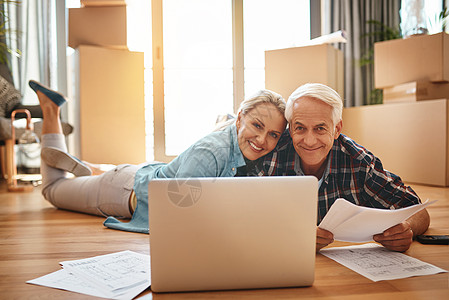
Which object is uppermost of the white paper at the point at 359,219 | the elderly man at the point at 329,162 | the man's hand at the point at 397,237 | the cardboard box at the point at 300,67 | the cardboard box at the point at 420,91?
the cardboard box at the point at 420,91

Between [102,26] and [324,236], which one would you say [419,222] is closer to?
[324,236]

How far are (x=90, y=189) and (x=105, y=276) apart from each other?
80cm

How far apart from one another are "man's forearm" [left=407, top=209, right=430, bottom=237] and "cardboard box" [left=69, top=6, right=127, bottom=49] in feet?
2.73

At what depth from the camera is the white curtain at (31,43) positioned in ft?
9.37

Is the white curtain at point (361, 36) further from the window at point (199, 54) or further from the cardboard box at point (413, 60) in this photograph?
the window at point (199, 54)

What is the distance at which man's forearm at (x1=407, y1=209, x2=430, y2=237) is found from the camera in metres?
1.11

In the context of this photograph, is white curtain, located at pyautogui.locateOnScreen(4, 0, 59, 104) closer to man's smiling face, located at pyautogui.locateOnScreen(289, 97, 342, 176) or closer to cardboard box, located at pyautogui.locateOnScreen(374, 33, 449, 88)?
cardboard box, located at pyautogui.locateOnScreen(374, 33, 449, 88)

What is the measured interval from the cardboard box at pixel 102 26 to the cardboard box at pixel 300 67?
251mm

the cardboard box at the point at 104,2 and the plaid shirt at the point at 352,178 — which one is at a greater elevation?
the cardboard box at the point at 104,2

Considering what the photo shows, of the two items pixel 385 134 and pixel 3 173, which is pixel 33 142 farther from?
pixel 385 134

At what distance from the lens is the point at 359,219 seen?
0.77 meters

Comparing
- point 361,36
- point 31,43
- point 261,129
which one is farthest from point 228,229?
point 361,36

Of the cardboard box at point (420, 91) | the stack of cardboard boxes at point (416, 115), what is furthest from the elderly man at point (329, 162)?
the cardboard box at point (420, 91)

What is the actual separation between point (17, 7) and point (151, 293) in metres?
2.79
